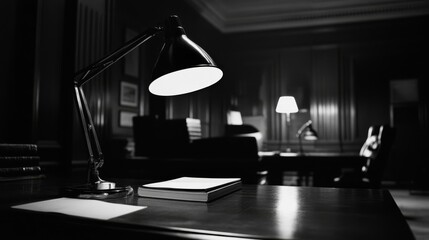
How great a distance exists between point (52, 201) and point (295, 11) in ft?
19.8

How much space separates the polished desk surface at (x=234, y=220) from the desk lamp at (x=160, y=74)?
0.10m

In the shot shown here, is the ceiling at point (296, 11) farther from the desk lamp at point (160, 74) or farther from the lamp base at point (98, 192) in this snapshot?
the lamp base at point (98, 192)

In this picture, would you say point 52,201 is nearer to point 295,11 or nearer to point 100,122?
point 100,122

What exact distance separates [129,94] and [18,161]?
2.43m

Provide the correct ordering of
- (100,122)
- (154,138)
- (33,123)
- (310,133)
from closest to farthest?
(33,123) → (100,122) → (154,138) → (310,133)

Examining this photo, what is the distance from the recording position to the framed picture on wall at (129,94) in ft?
12.1

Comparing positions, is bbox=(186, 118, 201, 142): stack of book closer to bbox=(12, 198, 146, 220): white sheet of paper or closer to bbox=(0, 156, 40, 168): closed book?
bbox=(0, 156, 40, 168): closed book

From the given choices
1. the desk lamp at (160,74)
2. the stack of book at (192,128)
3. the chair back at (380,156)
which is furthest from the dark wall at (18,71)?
the chair back at (380,156)

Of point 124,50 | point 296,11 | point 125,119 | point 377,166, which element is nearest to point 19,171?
point 124,50

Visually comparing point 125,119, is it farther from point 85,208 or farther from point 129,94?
point 85,208

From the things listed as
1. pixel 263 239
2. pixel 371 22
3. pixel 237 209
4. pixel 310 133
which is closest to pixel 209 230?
pixel 263 239

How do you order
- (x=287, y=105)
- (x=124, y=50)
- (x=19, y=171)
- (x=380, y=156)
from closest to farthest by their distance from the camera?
(x=124, y=50) < (x=19, y=171) < (x=380, y=156) < (x=287, y=105)

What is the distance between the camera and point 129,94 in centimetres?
379

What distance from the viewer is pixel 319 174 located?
9.51 feet
